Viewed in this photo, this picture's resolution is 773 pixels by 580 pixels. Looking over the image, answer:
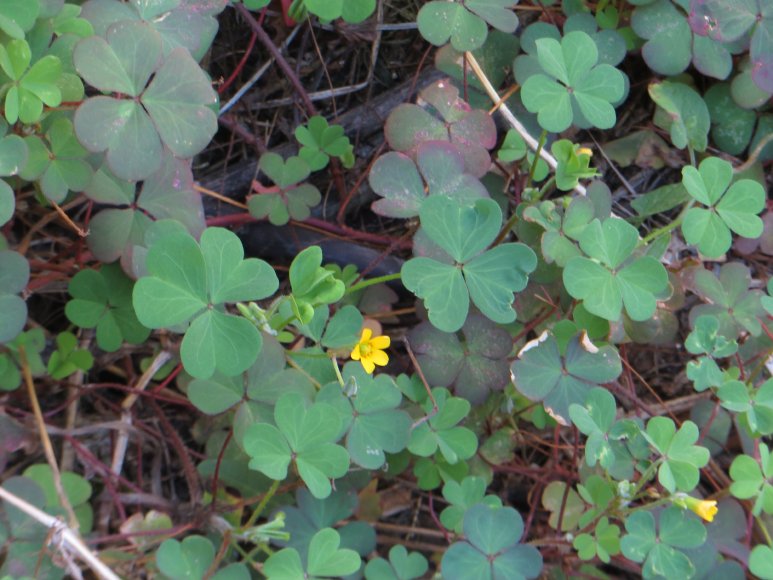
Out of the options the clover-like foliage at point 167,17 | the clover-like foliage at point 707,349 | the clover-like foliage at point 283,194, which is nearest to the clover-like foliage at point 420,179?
the clover-like foliage at point 283,194

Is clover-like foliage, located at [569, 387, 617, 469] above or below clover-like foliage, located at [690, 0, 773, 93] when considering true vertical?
below

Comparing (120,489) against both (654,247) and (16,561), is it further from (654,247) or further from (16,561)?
(654,247)

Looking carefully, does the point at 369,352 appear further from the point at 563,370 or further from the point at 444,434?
the point at 563,370

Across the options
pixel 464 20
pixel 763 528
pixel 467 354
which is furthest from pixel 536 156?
pixel 763 528

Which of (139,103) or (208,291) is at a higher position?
(139,103)

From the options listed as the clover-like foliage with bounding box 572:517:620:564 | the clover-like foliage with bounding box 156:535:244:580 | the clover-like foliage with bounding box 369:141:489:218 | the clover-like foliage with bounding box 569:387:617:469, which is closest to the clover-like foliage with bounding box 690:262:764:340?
the clover-like foliage with bounding box 569:387:617:469

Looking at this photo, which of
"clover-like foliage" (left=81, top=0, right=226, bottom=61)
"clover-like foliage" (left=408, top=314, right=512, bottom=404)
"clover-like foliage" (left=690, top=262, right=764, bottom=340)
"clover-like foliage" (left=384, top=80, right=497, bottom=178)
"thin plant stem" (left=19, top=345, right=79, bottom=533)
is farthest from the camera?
"clover-like foliage" (left=690, top=262, right=764, bottom=340)

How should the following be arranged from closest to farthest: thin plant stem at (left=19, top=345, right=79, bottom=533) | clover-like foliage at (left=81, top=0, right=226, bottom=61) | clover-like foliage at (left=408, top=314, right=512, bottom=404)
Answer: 1. clover-like foliage at (left=81, top=0, right=226, bottom=61)
2. thin plant stem at (left=19, top=345, right=79, bottom=533)
3. clover-like foliage at (left=408, top=314, right=512, bottom=404)

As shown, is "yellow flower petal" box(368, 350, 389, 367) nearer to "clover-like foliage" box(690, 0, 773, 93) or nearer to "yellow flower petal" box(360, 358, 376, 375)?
"yellow flower petal" box(360, 358, 376, 375)
